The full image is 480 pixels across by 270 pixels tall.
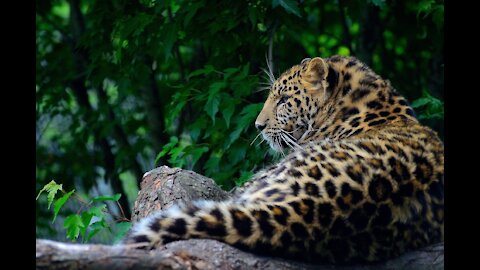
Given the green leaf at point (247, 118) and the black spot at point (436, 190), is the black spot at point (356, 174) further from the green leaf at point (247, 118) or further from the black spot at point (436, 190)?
the green leaf at point (247, 118)

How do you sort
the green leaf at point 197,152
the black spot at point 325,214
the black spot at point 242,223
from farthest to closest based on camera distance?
the green leaf at point 197,152
the black spot at point 325,214
the black spot at point 242,223

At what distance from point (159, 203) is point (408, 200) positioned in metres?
1.69

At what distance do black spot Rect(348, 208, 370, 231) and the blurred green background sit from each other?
6.87 ft

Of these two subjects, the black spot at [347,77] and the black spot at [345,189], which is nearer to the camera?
the black spot at [345,189]

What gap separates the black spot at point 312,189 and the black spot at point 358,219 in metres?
0.22

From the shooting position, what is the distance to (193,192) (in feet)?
17.5

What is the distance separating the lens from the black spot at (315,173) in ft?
14.7

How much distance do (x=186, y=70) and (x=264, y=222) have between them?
636 cm

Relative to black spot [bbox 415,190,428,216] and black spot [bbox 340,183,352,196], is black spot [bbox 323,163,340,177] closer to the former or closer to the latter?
black spot [bbox 340,183,352,196]

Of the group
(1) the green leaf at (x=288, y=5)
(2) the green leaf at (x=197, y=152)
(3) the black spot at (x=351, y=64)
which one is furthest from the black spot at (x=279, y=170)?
(2) the green leaf at (x=197, y=152)

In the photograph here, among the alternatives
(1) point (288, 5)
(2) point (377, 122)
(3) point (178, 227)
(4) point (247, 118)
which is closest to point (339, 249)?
(3) point (178, 227)
